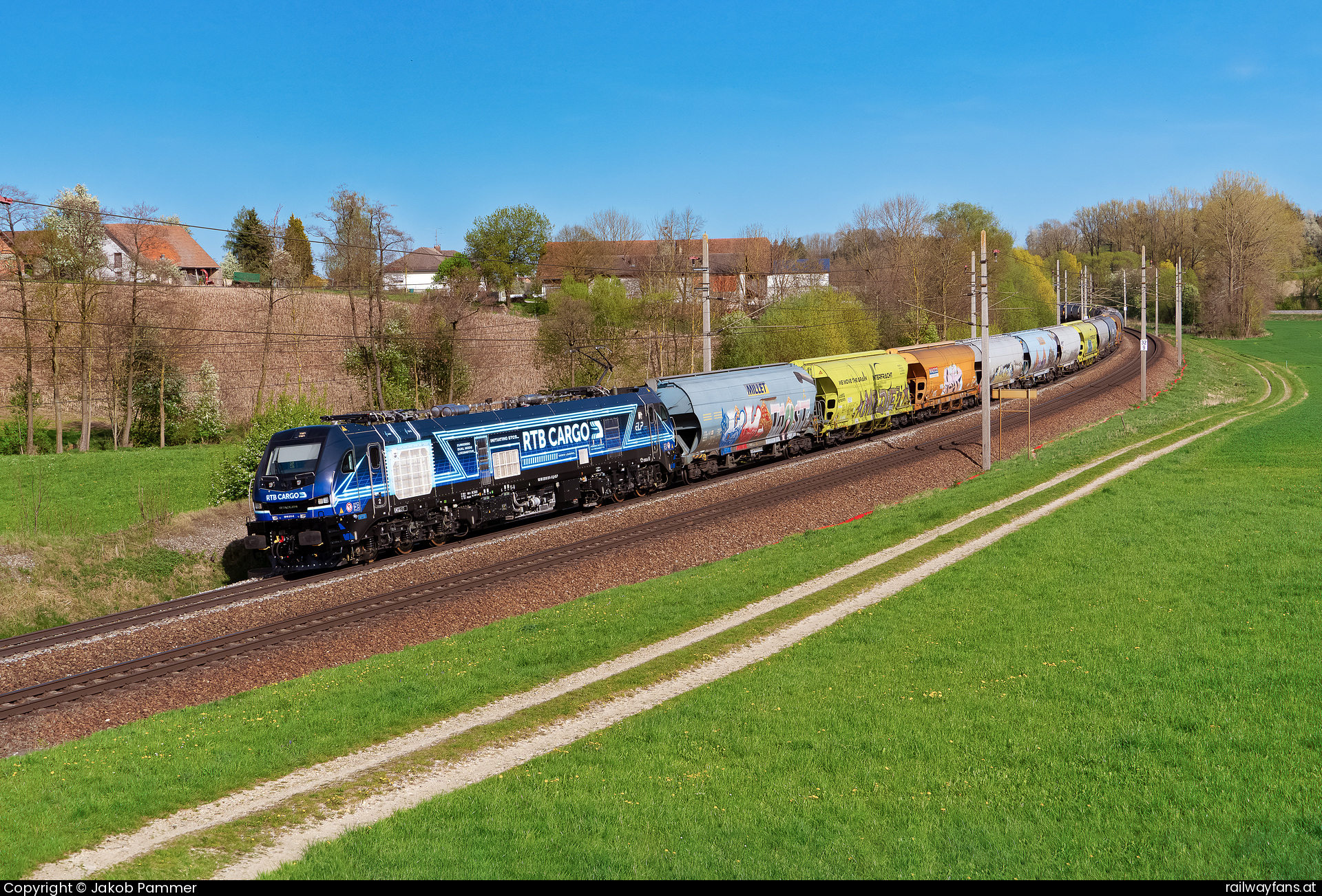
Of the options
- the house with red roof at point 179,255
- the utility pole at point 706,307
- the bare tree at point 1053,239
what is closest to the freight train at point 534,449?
the utility pole at point 706,307

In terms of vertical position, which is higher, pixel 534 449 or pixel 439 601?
pixel 534 449

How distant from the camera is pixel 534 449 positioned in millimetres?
29750

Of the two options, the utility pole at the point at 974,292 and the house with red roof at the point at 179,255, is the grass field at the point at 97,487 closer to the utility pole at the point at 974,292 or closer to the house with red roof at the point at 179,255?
the house with red roof at the point at 179,255

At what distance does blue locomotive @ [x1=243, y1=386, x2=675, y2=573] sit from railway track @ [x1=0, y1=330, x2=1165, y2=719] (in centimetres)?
107

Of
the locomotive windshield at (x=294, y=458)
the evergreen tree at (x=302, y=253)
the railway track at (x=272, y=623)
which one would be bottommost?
the railway track at (x=272, y=623)

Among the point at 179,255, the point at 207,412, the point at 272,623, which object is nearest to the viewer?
the point at 272,623

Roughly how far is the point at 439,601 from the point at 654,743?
11.3 meters

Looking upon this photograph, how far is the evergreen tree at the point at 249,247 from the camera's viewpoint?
206ft

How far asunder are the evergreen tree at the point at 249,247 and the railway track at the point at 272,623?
43.2 meters

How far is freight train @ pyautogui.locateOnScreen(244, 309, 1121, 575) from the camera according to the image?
24.8 metres

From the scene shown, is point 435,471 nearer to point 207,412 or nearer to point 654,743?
point 654,743

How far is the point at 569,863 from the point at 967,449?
121ft

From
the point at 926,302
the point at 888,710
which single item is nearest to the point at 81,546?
the point at 888,710

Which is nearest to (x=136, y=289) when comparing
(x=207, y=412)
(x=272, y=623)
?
(x=207, y=412)
